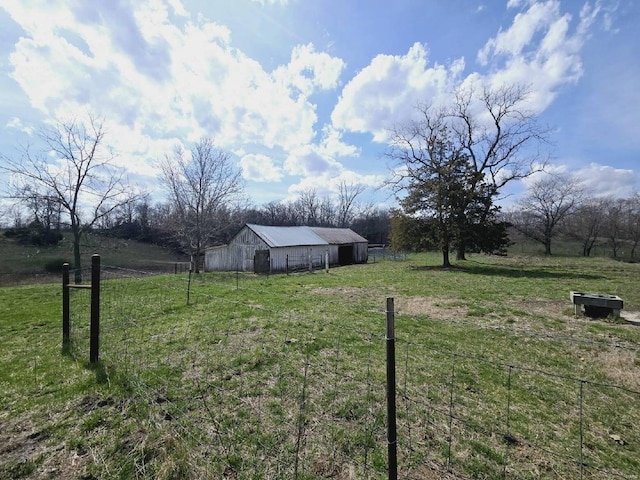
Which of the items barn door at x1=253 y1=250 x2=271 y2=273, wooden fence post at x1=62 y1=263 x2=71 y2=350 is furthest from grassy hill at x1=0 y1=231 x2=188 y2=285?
wooden fence post at x1=62 y1=263 x2=71 y2=350

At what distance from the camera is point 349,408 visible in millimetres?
3629

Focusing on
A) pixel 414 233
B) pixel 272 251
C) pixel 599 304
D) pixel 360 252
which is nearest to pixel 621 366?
pixel 599 304

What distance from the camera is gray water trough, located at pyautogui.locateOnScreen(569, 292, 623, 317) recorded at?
7879mm

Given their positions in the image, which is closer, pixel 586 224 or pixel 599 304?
pixel 599 304

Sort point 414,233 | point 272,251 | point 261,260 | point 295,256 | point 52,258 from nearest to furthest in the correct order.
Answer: point 414,233
point 261,260
point 272,251
point 295,256
point 52,258

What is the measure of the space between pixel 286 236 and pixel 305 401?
23.6 m

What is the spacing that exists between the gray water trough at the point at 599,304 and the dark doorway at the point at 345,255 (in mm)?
25179

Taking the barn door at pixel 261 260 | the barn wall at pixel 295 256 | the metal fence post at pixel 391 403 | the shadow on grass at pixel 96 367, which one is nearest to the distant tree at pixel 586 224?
the barn wall at pixel 295 256

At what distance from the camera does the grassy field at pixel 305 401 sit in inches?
109

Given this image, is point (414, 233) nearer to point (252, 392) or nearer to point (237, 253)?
point (237, 253)

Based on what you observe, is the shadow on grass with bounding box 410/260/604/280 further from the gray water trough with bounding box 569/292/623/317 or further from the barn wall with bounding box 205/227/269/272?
the barn wall with bounding box 205/227/269/272

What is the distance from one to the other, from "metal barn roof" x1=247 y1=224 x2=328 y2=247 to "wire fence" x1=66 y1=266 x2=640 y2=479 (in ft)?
58.2

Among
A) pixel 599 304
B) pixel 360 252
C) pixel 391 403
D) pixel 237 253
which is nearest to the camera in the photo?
pixel 391 403

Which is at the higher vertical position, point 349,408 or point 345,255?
point 345,255
